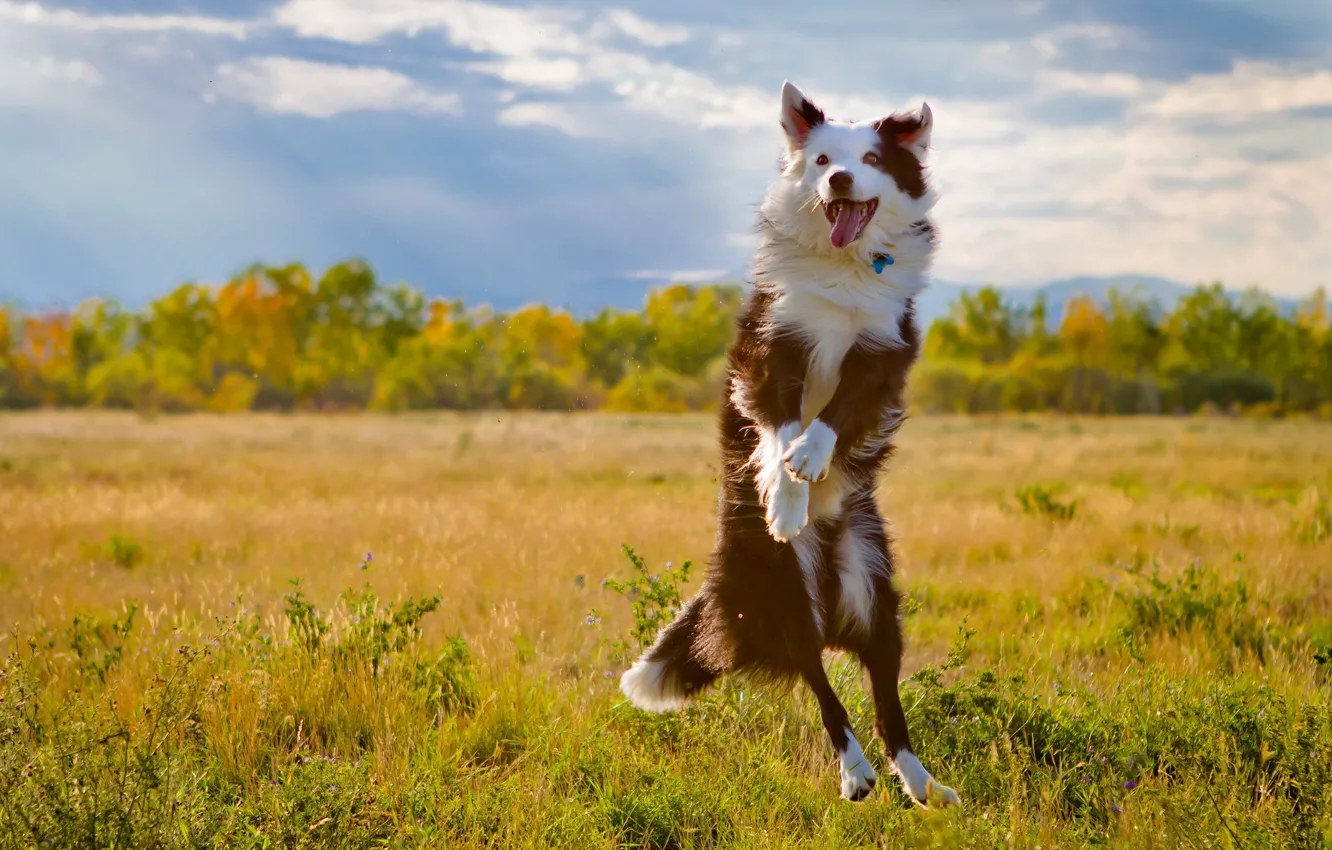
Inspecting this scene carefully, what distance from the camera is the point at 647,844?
181 inches

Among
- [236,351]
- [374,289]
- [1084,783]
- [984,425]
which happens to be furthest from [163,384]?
[1084,783]

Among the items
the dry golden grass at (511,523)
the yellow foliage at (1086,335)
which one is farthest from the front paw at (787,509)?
the yellow foliage at (1086,335)

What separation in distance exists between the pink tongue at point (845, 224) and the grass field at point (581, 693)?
148 cm

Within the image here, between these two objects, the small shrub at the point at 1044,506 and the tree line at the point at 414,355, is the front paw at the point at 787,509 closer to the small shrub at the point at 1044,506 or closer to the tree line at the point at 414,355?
the small shrub at the point at 1044,506

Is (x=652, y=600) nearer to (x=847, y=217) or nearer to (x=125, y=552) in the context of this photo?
(x=847, y=217)

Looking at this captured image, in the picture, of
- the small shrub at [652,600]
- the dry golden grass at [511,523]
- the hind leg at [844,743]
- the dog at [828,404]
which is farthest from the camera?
the dry golden grass at [511,523]

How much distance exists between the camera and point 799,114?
14.6 feet

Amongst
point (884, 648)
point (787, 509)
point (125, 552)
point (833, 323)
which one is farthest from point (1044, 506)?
point (787, 509)

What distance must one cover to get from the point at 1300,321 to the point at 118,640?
297 feet

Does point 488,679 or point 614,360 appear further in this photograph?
point 614,360

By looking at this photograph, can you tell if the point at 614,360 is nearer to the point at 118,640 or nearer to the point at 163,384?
the point at 118,640

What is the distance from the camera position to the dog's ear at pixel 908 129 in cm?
441

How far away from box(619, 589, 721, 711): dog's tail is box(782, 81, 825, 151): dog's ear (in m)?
1.96

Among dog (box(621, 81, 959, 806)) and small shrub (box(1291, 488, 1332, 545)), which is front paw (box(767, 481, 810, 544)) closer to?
dog (box(621, 81, 959, 806))
